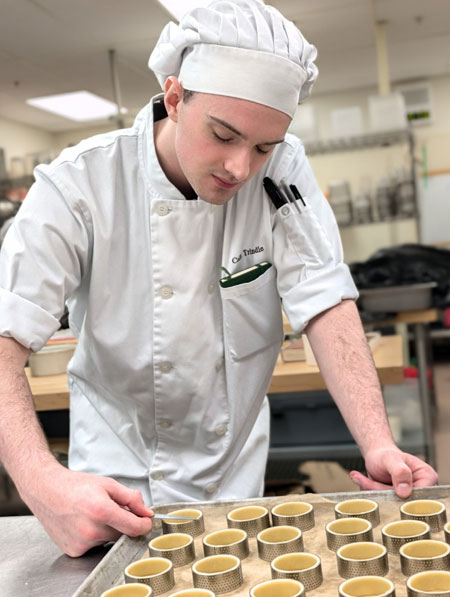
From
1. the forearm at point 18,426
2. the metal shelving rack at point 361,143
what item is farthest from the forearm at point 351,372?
the metal shelving rack at point 361,143

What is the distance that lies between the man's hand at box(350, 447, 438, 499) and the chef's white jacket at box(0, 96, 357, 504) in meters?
0.32

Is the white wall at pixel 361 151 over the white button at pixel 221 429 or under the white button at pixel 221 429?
over

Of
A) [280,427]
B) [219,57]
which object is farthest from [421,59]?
[219,57]

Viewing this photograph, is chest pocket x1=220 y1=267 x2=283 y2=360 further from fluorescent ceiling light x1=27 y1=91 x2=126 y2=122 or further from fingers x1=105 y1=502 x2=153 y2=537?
fluorescent ceiling light x1=27 y1=91 x2=126 y2=122

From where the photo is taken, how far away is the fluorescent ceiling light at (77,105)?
6707mm

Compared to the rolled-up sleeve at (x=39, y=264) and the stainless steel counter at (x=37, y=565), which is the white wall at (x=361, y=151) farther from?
the stainless steel counter at (x=37, y=565)

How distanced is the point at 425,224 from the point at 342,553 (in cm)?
769

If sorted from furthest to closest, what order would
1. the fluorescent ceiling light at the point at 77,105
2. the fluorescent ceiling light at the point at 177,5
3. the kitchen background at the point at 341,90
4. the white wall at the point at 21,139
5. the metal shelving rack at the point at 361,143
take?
the white wall at the point at 21,139, the fluorescent ceiling light at the point at 77,105, the metal shelving rack at the point at 361,143, the kitchen background at the point at 341,90, the fluorescent ceiling light at the point at 177,5

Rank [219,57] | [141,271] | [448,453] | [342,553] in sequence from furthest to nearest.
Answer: [448,453] < [141,271] < [219,57] < [342,553]

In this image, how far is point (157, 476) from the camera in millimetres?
1449

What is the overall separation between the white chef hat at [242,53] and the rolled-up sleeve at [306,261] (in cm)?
23

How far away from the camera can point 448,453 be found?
4258 mm

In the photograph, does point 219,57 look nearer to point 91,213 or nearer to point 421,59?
point 91,213

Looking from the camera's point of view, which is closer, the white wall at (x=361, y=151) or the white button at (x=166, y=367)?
the white button at (x=166, y=367)
